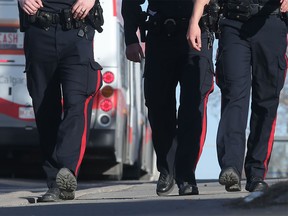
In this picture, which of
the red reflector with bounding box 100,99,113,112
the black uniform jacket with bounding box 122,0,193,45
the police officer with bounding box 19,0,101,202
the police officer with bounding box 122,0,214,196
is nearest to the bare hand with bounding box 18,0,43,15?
the police officer with bounding box 19,0,101,202

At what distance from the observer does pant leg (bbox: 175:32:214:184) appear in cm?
870

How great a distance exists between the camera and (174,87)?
8.98 metres

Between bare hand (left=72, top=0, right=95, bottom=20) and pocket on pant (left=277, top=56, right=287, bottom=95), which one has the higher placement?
bare hand (left=72, top=0, right=95, bottom=20)

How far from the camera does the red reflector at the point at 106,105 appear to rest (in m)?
17.1

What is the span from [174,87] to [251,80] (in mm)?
593

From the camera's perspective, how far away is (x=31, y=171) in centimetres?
2055

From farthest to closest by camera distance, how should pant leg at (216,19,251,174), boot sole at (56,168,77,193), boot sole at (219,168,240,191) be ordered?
pant leg at (216,19,251,174)
boot sole at (56,168,77,193)
boot sole at (219,168,240,191)

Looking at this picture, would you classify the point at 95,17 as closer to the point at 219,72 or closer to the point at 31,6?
the point at 31,6

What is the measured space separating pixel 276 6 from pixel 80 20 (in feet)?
4.63

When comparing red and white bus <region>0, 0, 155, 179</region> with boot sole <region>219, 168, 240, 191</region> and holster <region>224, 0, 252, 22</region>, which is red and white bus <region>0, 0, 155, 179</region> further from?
boot sole <region>219, 168, 240, 191</region>

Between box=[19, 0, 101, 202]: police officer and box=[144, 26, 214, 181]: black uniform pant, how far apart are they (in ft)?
1.42

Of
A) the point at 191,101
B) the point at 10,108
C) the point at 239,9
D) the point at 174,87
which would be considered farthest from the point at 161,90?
the point at 10,108

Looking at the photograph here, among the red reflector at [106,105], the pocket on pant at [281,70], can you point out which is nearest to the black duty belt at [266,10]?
the pocket on pant at [281,70]

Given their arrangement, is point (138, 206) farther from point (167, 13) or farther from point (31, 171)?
point (31, 171)
